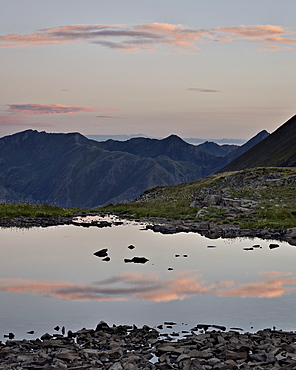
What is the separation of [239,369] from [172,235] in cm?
3054

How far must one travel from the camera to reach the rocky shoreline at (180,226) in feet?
143

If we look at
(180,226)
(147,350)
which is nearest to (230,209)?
(180,226)

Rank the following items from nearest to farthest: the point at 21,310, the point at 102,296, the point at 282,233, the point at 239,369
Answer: the point at 239,369, the point at 21,310, the point at 102,296, the point at 282,233

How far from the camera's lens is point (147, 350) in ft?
54.2

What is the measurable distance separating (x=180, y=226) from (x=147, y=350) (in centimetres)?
3275

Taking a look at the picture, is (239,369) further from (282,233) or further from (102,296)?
(282,233)

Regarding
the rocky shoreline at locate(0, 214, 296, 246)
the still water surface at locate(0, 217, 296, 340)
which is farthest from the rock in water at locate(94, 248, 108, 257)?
the rocky shoreline at locate(0, 214, 296, 246)

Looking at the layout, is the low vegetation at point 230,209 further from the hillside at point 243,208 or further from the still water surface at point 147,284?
the still water surface at point 147,284

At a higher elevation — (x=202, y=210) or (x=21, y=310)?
(x=202, y=210)

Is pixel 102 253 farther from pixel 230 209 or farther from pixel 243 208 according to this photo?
pixel 243 208

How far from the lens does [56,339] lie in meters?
17.4

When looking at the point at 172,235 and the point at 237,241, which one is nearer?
the point at 237,241

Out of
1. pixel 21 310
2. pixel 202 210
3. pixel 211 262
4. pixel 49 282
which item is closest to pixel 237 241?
pixel 211 262

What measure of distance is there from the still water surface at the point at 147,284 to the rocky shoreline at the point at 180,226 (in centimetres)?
291
